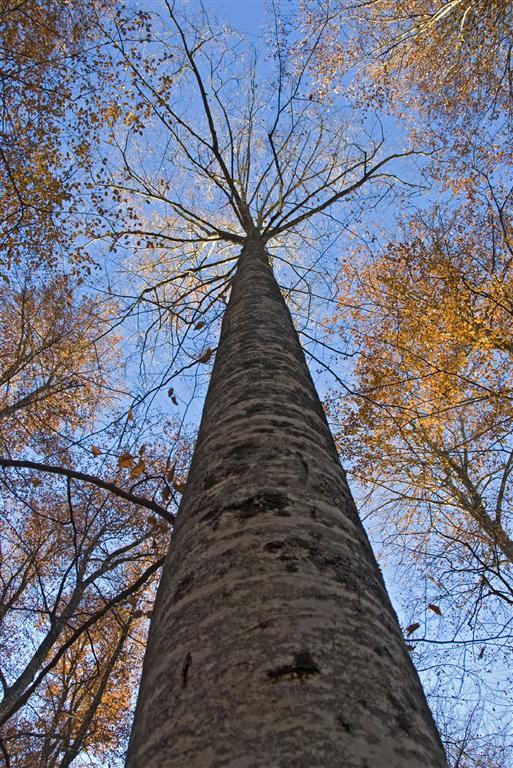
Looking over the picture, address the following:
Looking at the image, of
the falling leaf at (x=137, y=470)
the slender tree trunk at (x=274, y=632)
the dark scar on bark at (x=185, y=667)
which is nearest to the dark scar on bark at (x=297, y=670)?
the slender tree trunk at (x=274, y=632)

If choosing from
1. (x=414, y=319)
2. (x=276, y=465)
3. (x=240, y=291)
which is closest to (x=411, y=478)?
(x=414, y=319)

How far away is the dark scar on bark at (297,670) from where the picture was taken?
0.66 m

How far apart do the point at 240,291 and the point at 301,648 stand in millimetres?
2730

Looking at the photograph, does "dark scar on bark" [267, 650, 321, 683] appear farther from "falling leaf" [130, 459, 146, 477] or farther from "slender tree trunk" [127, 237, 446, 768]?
"falling leaf" [130, 459, 146, 477]

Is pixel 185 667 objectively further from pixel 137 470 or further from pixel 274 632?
pixel 137 470

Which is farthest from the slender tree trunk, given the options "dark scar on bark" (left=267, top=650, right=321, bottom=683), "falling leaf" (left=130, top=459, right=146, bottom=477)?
"falling leaf" (left=130, top=459, right=146, bottom=477)

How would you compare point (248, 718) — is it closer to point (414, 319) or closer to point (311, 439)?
point (311, 439)

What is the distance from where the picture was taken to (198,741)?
2.02ft

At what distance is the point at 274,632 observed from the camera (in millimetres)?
740

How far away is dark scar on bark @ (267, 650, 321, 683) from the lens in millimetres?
665

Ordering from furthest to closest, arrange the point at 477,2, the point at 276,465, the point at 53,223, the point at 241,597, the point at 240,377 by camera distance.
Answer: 1. the point at 53,223
2. the point at 477,2
3. the point at 240,377
4. the point at 276,465
5. the point at 241,597

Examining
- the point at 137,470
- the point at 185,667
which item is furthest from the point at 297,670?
the point at 137,470

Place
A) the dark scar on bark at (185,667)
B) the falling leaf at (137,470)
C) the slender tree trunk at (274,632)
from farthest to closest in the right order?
the falling leaf at (137,470) < the dark scar on bark at (185,667) < the slender tree trunk at (274,632)

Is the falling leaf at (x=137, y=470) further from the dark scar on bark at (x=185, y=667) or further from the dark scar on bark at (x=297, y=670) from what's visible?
the dark scar on bark at (x=297, y=670)
